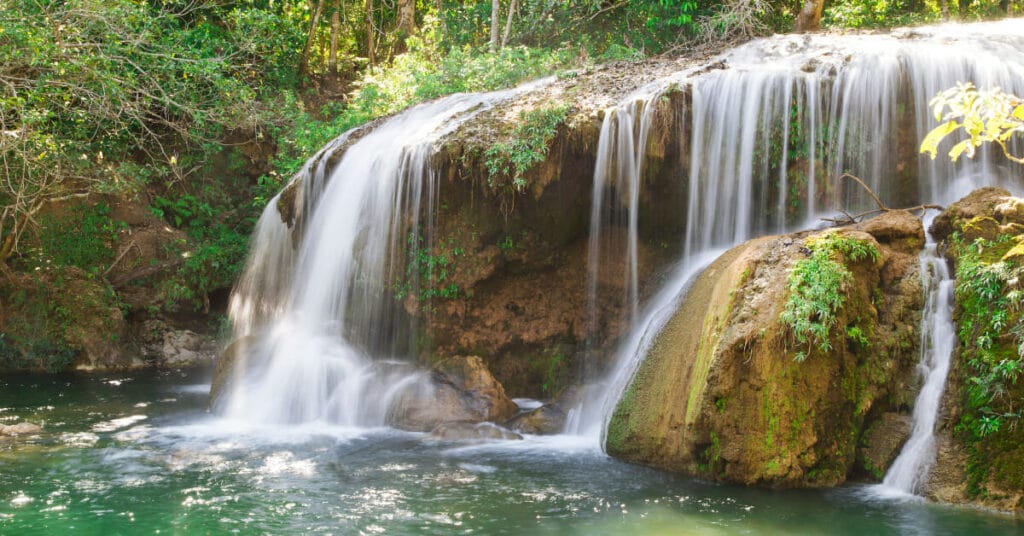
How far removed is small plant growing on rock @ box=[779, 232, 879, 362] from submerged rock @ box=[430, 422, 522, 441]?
3.43 m

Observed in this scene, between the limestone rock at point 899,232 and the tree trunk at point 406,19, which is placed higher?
the tree trunk at point 406,19

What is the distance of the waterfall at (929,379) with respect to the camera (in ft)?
20.6

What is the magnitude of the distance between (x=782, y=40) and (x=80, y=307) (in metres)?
12.5

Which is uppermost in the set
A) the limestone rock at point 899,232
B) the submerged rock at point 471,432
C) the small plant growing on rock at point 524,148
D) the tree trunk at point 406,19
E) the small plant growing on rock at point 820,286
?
the tree trunk at point 406,19

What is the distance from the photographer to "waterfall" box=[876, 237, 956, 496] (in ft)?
20.6

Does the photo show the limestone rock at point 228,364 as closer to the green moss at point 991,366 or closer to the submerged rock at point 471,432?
the submerged rock at point 471,432

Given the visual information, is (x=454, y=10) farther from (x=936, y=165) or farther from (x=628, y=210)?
(x=936, y=165)

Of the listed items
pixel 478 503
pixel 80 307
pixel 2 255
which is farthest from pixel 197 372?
pixel 478 503

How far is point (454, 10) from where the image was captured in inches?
822

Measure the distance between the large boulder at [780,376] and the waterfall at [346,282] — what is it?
152 inches

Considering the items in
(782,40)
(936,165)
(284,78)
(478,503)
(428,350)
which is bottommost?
(478,503)

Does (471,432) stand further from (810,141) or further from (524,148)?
(810,141)

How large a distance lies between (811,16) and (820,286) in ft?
32.4

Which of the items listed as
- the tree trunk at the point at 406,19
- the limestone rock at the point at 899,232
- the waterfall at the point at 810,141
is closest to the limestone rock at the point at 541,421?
the waterfall at the point at 810,141
